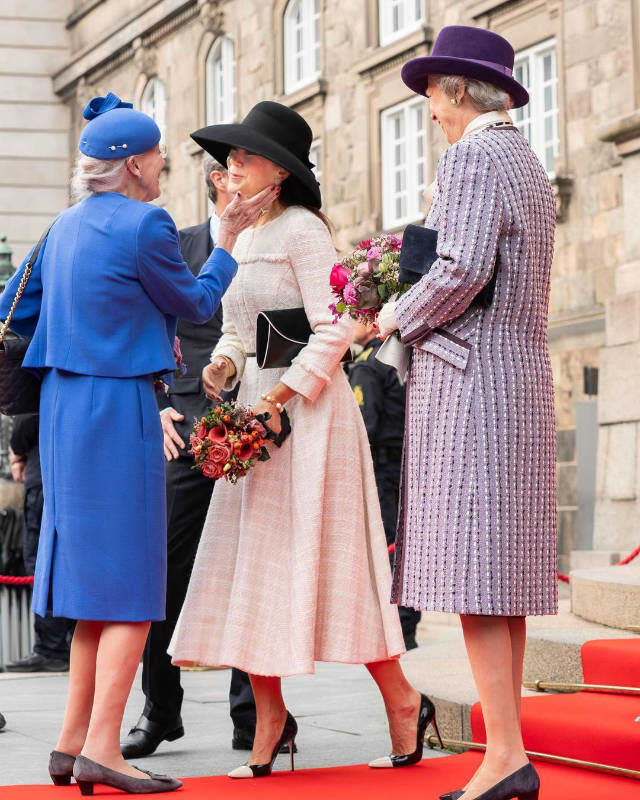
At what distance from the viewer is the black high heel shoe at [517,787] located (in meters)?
3.88

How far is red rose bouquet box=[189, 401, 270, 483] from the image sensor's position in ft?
15.2

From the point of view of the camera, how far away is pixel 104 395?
14.6ft

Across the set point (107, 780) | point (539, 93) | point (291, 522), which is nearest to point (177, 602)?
point (291, 522)

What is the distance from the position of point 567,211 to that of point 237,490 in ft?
35.7

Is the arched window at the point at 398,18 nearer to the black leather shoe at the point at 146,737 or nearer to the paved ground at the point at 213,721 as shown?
the paved ground at the point at 213,721

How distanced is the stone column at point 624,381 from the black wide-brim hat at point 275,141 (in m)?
4.27

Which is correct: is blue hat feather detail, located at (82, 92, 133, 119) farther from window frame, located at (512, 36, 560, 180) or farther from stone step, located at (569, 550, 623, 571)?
window frame, located at (512, 36, 560, 180)

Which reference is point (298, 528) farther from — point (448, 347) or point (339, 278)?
point (448, 347)

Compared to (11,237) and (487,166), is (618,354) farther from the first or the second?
(11,237)

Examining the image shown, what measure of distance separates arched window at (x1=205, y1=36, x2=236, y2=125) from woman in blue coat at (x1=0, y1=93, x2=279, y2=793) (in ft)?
65.2

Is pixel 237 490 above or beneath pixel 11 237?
beneath

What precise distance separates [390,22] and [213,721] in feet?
49.0

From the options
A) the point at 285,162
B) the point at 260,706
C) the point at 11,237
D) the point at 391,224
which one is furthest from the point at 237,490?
the point at 11,237

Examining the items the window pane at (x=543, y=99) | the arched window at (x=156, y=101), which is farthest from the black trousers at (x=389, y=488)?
the arched window at (x=156, y=101)
